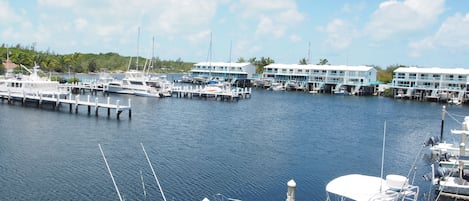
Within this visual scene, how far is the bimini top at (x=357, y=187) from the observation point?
1389 centimetres

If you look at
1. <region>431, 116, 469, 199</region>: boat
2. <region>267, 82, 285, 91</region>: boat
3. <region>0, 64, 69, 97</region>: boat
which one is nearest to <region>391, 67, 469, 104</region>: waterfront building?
<region>267, 82, 285, 91</region>: boat

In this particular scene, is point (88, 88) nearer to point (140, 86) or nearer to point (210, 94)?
point (140, 86)

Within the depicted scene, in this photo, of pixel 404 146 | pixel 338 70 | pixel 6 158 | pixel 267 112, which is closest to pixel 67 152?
pixel 6 158

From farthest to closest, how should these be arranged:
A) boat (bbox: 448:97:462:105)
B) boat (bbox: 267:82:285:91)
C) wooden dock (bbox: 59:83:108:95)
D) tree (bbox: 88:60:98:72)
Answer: tree (bbox: 88:60:98:72) → boat (bbox: 267:82:285:91) → boat (bbox: 448:97:462:105) → wooden dock (bbox: 59:83:108:95)

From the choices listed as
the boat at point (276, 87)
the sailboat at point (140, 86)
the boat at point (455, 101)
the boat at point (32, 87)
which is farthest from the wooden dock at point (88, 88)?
the boat at point (455, 101)

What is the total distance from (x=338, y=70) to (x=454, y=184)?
84.6 metres

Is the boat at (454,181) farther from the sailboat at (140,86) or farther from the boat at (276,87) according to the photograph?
the boat at (276,87)

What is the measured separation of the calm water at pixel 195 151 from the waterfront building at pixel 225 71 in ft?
207

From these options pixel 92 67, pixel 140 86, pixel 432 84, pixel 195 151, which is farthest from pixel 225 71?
pixel 195 151

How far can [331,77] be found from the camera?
107938mm

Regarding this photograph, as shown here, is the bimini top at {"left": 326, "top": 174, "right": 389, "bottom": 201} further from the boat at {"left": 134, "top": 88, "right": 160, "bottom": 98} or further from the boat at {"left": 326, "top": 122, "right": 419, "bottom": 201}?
the boat at {"left": 134, "top": 88, "right": 160, "bottom": 98}

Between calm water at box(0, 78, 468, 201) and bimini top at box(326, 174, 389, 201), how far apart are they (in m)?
8.86

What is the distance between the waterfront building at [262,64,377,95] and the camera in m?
103

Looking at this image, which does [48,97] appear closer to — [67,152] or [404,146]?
[67,152]
